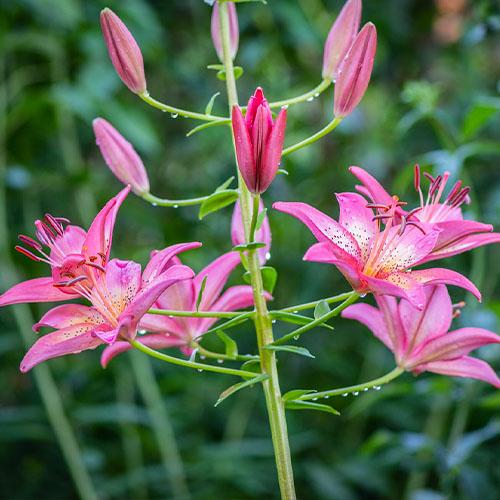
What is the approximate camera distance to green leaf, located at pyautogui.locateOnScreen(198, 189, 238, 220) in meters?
0.54

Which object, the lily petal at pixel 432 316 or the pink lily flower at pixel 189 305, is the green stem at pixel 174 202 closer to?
the pink lily flower at pixel 189 305

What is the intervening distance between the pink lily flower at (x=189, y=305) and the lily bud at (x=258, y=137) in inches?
4.2

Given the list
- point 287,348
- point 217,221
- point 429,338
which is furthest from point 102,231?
point 217,221

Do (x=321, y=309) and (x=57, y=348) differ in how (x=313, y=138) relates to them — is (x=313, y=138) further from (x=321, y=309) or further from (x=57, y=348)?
(x=57, y=348)

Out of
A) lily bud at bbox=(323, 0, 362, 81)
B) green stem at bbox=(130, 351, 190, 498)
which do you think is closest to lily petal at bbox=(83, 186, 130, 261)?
lily bud at bbox=(323, 0, 362, 81)

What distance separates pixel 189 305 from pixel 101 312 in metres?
0.07

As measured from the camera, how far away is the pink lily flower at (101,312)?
1.57ft

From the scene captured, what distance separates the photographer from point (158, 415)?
1.17 metres

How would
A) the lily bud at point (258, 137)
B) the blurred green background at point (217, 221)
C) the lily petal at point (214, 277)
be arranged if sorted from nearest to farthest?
the lily bud at point (258, 137)
the lily petal at point (214, 277)
the blurred green background at point (217, 221)

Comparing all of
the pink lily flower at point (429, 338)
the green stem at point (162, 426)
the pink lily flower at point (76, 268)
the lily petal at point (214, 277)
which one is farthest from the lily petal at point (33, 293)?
the green stem at point (162, 426)

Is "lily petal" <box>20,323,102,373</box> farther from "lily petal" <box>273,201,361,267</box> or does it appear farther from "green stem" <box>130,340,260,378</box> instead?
"lily petal" <box>273,201,361,267</box>

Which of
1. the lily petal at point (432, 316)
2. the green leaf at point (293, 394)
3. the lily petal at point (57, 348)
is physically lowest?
the green leaf at point (293, 394)

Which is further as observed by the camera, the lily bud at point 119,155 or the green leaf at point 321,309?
the lily bud at point 119,155

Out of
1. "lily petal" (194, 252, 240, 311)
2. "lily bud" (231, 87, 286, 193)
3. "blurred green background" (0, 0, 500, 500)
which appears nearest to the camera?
"lily bud" (231, 87, 286, 193)
